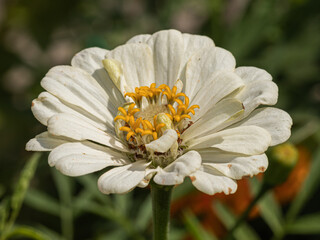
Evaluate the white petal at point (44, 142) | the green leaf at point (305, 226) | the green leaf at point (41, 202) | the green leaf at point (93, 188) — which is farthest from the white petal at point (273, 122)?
the green leaf at point (41, 202)

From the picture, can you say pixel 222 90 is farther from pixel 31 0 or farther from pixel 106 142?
pixel 31 0

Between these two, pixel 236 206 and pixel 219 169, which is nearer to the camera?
pixel 219 169

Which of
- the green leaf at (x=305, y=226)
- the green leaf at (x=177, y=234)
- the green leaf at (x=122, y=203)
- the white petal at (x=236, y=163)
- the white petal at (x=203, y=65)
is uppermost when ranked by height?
the white petal at (x=203, y=65)

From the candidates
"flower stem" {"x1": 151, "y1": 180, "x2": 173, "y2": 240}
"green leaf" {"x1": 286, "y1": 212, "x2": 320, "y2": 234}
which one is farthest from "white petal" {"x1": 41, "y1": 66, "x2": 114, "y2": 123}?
"green leaf" {"x1": 286, "y1": 212, "x2": 320, "y2": 234}

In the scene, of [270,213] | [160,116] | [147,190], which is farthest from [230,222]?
[160,116]

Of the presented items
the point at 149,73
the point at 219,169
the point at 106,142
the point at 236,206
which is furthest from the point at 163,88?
the point at 236,206

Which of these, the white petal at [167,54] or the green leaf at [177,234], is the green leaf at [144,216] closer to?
the green leaf at [177,234]

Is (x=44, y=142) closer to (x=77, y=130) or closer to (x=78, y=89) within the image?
(x=77, y=130)
